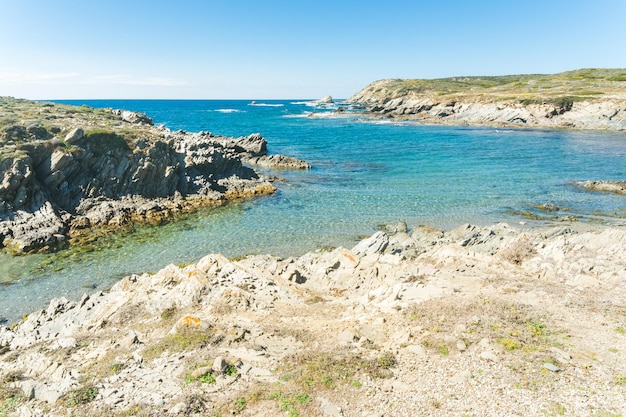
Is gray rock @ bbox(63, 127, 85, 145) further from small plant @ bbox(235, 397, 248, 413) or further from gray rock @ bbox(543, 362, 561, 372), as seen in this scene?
gray rock @ bbox(543, 362, 561, 372)

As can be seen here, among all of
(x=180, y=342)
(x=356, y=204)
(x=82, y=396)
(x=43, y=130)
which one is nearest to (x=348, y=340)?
(x=180, y=342)

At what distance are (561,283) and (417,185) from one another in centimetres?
3454

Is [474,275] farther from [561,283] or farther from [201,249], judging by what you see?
[201,249]

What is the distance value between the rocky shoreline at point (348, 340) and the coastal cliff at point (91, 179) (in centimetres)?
1772

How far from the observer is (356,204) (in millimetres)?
43688

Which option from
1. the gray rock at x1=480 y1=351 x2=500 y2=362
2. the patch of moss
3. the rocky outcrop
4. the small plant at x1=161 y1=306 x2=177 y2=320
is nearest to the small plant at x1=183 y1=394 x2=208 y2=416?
the small plant at x1=161 y1=306 x2=177 y2=320

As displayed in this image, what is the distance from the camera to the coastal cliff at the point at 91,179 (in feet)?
116

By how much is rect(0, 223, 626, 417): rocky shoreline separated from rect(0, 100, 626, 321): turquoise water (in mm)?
7923

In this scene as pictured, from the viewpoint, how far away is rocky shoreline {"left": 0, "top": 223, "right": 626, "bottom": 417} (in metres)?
11.9

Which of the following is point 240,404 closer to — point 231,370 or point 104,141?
point 231,370

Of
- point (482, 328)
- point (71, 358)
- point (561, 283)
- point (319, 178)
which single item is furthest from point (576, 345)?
point (319, 178)

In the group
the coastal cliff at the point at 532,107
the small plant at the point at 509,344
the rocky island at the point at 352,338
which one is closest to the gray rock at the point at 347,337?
the rocky island at the point at 352,338

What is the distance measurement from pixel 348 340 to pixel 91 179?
1501 inches

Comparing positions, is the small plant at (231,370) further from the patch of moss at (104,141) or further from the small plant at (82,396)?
the patch of moss at (104,141)
